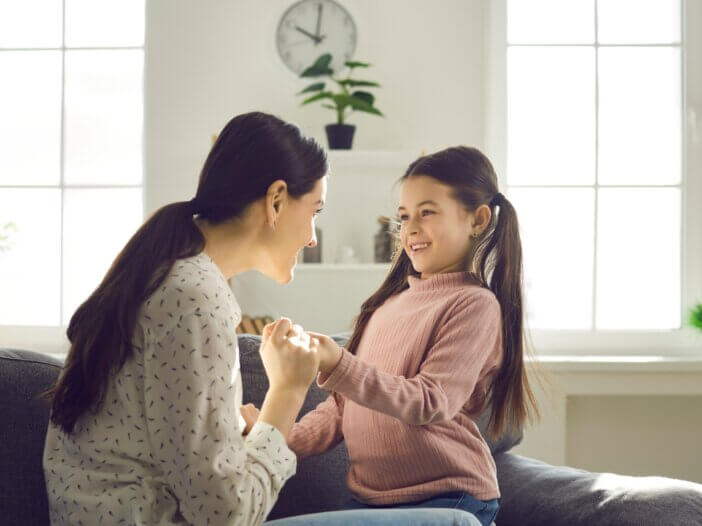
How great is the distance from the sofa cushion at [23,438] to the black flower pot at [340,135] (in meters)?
2.01

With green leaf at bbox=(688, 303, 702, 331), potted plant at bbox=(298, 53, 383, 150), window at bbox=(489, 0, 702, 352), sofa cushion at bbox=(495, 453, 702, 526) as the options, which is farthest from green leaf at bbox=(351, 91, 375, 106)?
sofa cushion at bbox=(495, 453, 702, 526)

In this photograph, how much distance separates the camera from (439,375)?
58.0 inches

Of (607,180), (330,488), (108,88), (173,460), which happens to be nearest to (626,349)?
(607,180)

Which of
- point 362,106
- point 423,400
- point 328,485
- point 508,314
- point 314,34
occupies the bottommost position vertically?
point 328,485

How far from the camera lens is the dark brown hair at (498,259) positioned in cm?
164

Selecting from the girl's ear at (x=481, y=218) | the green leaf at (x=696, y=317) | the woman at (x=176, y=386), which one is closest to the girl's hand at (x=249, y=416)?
the woman at (x=176, y=386)

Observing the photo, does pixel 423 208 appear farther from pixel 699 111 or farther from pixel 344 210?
pixel 699 111

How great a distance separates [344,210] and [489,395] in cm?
207

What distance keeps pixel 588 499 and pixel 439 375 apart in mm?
535

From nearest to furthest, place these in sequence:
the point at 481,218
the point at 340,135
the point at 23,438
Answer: the point at 23,438 < the point at 481,218 < the point at 340,135

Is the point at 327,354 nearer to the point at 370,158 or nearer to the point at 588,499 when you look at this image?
the point at 588,499

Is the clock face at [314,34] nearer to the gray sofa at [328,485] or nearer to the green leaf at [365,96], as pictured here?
the green leaf at [365,96]

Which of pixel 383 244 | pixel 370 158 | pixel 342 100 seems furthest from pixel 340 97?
pixel 383 244

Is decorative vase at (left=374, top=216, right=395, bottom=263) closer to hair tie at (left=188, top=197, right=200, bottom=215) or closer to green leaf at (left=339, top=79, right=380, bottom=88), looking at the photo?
green leaf at (left=339, top=79, right=380, bottom=88)
